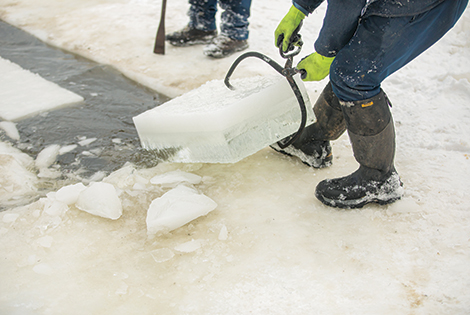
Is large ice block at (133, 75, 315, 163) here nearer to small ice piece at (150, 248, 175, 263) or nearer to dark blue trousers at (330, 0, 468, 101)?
dark blue trousers at (330, 0, 468, 101)

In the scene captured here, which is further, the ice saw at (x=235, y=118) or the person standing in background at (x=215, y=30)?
the person standing in background at (x=215, y=30)

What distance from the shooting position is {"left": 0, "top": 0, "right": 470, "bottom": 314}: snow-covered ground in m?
1.23

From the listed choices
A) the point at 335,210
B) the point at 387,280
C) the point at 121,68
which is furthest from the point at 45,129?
the point at 387,280

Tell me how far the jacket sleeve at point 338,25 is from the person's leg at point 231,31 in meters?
1.75

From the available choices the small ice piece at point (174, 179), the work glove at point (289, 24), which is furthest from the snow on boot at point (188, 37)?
the small ice piece at point (174, 179)

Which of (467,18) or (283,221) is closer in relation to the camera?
(283,221)

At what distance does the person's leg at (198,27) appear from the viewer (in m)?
3.48

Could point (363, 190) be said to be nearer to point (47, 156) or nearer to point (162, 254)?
point (162, 254)

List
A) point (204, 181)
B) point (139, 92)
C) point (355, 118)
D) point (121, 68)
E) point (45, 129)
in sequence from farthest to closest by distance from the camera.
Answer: point (121, 68) < point (139, 92) < point (45, 129) < point (204, 181) < point (355, 118)

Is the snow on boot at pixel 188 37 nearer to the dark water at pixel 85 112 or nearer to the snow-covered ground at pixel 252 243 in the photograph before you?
the dark water at pixel 85 112

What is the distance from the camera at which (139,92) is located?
2793mm

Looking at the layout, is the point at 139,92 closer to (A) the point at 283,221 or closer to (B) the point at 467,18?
(A) the point at 283,221

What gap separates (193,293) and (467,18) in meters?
3.55

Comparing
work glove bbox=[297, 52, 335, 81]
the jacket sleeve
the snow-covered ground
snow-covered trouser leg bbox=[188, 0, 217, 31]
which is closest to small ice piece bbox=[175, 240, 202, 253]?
the snow-covered ground
